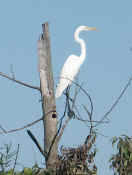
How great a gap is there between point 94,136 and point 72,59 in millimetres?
4955

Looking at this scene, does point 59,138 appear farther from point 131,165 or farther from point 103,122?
point 131,165

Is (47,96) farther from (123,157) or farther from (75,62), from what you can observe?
(75,62)

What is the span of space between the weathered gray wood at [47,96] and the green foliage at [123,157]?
2.23 feet

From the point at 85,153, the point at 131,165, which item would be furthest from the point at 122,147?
the point at 85,153

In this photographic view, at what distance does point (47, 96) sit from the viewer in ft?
14.1

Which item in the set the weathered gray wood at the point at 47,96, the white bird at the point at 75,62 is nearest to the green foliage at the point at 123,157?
the weathered gray wood at the point at 47,96

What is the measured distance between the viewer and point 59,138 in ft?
14.0

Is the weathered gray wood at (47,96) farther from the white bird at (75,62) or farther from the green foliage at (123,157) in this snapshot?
the white bird at (75,62)

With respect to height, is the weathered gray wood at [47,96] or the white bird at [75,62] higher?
the white bird at [75,62]

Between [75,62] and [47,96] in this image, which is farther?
[75,62]

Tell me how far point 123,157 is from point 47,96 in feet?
3.13

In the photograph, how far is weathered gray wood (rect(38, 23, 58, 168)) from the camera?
427 cm

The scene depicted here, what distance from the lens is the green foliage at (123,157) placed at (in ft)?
14.9

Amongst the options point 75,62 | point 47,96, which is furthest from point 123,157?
point 75,62
